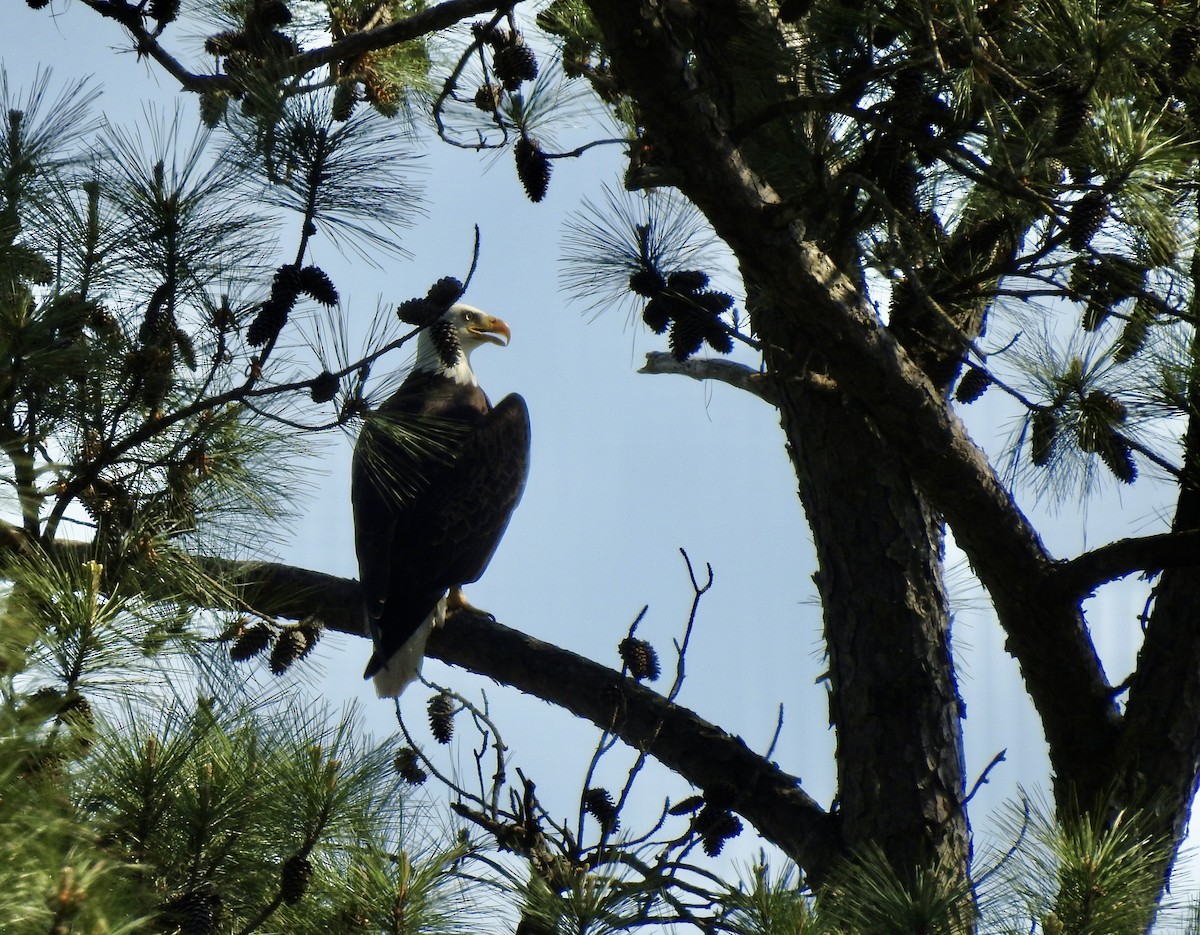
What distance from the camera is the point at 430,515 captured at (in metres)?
5.14

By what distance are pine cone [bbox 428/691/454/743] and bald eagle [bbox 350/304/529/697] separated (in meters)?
1.08

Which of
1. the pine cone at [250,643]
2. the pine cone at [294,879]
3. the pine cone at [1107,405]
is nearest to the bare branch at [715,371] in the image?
the pine cone at [1107,405]

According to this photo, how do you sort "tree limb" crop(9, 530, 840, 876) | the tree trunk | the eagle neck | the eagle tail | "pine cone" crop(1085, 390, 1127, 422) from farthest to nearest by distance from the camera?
1. the eagle neck
2. the eagle tail
3. "tree limb" crop(9, 530, 840, 876)
4. the tree trunk
5. "pine cone" crop(1085, 390, 1127, 422)

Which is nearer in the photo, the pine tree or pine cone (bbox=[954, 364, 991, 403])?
the pine tree

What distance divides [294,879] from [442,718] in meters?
1.15

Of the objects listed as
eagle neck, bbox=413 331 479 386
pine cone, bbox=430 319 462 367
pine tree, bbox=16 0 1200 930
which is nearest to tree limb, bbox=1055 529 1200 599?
pine tree, bbox=16 0 1200 930

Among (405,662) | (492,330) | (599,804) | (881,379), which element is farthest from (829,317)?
(492,330)

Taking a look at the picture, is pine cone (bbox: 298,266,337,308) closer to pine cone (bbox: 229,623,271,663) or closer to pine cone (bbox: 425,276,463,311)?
pine cone (bbox: 425,276,463,311)

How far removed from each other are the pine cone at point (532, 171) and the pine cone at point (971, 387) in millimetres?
1279

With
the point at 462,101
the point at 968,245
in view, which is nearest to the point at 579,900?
the point at 968,245

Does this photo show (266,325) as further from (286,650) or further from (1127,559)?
(1127,559)

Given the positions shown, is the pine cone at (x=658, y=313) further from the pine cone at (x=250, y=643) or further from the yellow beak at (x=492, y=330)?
the yellow beak at (x=492, y=330)

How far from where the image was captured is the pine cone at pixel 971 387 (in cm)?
355

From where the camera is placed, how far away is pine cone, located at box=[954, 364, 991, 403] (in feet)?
11.6
